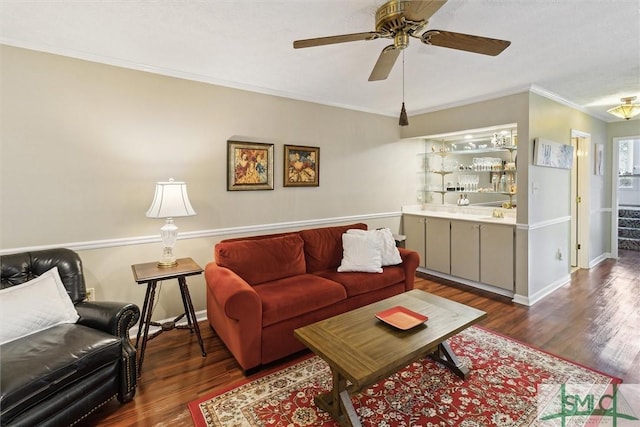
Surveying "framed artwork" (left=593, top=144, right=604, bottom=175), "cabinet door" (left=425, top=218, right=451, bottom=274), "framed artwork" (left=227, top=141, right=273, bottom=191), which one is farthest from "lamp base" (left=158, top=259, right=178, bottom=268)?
"framed artwork" (left=593, top=144, right=604, bottom=175)

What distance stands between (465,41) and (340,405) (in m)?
2.24

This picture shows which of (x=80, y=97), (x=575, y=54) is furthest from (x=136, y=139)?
(x=575, y=54)

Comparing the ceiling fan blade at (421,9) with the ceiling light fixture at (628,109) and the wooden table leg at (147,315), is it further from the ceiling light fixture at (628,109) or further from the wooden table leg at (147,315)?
the ceiling light fixture at (628,109)

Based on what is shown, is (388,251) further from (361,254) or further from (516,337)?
(516,337)

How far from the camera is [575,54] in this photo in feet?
8.83

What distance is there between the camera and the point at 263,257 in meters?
3.02

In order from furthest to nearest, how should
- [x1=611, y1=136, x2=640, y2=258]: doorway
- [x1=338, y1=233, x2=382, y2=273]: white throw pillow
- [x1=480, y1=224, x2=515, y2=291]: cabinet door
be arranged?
[x1=611, y1=136, x2=640, y2=258]: doorway → [x1=480, y1=224, x2=515, y2=291]: cabinet door → [x1=338, y1=233, x2=382, y2=273]: white throw pillow

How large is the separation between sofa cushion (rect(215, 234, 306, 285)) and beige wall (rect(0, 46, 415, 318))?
0.51m

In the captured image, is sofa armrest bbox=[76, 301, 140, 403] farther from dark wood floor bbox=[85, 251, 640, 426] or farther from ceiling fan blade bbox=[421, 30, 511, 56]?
ceiling fan blade bbox=[421, 30, 511, 56]

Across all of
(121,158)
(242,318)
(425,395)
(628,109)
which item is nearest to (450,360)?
(425,395)

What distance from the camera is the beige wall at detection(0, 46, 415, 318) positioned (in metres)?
2.43

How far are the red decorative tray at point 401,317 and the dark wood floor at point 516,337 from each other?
46.3 inches

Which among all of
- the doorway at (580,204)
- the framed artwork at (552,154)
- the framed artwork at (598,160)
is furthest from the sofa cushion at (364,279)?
the framed artwork at (598,160)

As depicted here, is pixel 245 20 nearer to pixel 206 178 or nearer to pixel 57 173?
pixel 206 178
